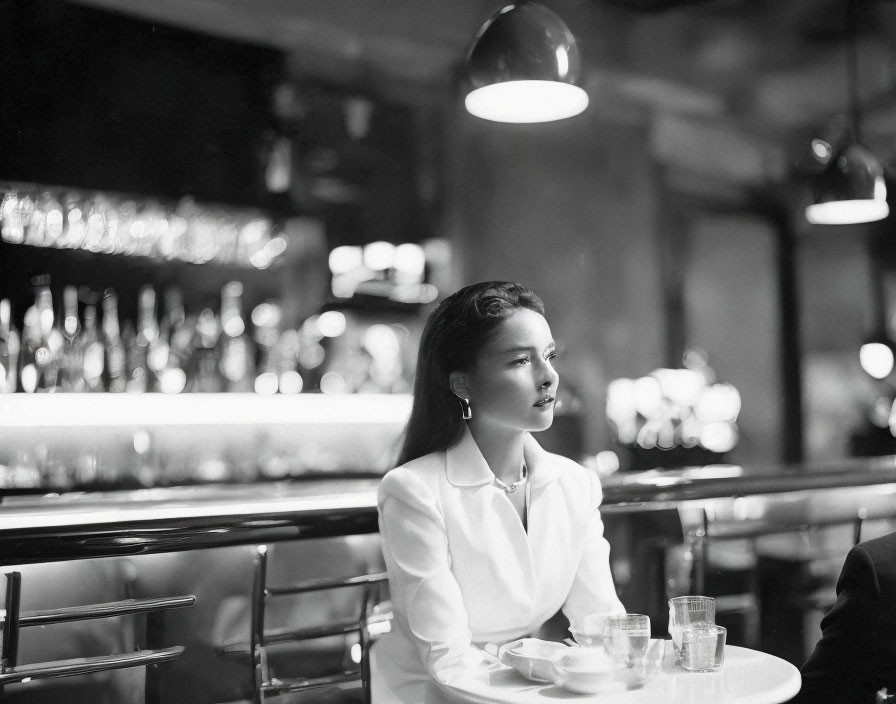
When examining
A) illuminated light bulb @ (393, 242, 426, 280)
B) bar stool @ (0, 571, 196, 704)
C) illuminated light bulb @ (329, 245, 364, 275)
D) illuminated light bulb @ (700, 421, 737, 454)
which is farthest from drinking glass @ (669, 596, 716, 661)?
illuminated light bulb @ (700, 421, 737, 454)

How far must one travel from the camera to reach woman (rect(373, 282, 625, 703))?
1.65 meters

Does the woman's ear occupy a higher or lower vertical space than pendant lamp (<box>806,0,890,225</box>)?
lower

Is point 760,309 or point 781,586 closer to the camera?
point 781,586

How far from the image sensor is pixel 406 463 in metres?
1.83

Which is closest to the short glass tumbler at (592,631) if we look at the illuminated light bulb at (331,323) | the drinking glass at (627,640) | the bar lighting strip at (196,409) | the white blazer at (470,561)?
the drinking glass at (627,640)

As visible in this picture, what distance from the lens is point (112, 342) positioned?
4574mm

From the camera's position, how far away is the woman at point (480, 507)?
165 cm

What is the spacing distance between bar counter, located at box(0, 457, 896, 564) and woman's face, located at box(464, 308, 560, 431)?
0.64 m

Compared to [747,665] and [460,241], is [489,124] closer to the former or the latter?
[460,241]

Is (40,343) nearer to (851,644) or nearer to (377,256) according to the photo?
(377,256)

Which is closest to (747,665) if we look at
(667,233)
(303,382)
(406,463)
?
(406,463)

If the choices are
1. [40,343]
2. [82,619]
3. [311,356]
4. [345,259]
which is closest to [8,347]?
[40,343]

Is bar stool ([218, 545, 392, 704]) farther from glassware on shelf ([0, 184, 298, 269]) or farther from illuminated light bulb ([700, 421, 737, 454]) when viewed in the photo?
illuminated light bulb ([700, 421, 737, 454])

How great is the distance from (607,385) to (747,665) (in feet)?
16.3
